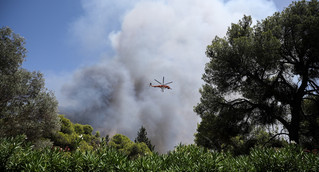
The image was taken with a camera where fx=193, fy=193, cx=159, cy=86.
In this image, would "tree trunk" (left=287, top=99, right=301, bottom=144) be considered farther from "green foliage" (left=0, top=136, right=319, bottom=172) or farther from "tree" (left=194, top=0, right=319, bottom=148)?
"green foliage" (left=0, top=136, right=319, bottom=172)

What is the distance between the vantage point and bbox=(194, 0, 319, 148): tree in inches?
653

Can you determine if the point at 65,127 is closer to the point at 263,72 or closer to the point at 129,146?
the point at 129,146

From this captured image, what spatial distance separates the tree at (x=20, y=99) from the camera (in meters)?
15.0

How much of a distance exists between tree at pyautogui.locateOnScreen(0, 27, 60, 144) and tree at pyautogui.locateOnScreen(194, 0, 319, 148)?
14.6 meters

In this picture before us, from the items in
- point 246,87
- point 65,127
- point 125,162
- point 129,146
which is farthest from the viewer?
point 129,146

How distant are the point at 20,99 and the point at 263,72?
20.8 meters

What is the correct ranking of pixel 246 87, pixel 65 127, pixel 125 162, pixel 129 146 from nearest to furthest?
pixel 125 162
pixel 246 87
pixel 65 127
pixel 129 146

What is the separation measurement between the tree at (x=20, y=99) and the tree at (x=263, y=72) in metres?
14.6

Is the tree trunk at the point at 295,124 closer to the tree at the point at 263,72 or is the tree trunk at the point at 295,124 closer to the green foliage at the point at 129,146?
the tree at the point at 263,72

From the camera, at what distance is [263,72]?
55.6 feet

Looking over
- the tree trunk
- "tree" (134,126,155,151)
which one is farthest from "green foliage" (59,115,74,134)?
"tree" (134,126,155,151)

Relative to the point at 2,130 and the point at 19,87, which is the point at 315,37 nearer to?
the point at 19,87

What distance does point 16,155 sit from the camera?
14.5ft

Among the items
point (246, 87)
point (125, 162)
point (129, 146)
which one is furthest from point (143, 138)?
point (125, 162)
